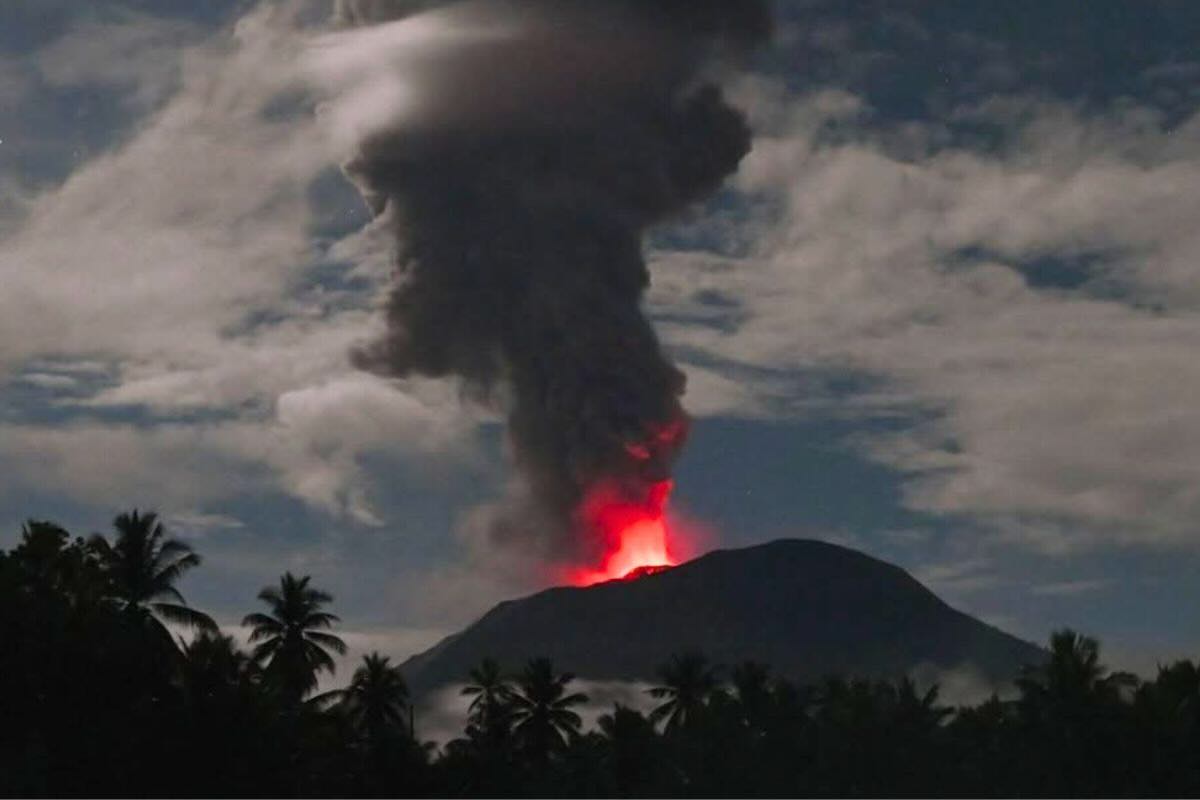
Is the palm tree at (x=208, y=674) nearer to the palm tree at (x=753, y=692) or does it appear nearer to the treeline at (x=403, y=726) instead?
the treeline at (x=403, y=726)

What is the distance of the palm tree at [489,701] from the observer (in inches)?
3233

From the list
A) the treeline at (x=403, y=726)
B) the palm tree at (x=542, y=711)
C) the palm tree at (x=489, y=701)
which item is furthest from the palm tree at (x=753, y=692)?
the palm tree at (x=489, y=701)

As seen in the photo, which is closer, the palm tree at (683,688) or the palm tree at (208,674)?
the palm tree at (208,674)

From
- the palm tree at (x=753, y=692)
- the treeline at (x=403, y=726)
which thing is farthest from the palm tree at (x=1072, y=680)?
the palm tree at (x=753, y=692)

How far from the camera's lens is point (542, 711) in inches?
3317

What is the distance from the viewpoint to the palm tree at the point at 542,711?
83.2 meters

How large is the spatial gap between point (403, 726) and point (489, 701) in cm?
731

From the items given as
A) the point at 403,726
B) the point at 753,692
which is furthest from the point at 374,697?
the point at 753,692

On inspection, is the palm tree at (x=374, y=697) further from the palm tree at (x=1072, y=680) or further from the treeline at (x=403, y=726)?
the palm tree at (x=1072, y=680)

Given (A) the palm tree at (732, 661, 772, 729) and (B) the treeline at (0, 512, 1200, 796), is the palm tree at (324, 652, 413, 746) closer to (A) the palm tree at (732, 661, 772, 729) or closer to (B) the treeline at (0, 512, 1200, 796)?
(B) the treeline at (0, 512, 1200, 796)

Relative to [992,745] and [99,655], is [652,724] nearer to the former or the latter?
[992,745]

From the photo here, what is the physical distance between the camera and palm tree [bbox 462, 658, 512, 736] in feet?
269

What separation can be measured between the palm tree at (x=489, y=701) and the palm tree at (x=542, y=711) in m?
0.71

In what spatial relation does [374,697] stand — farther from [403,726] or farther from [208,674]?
[208,674]
